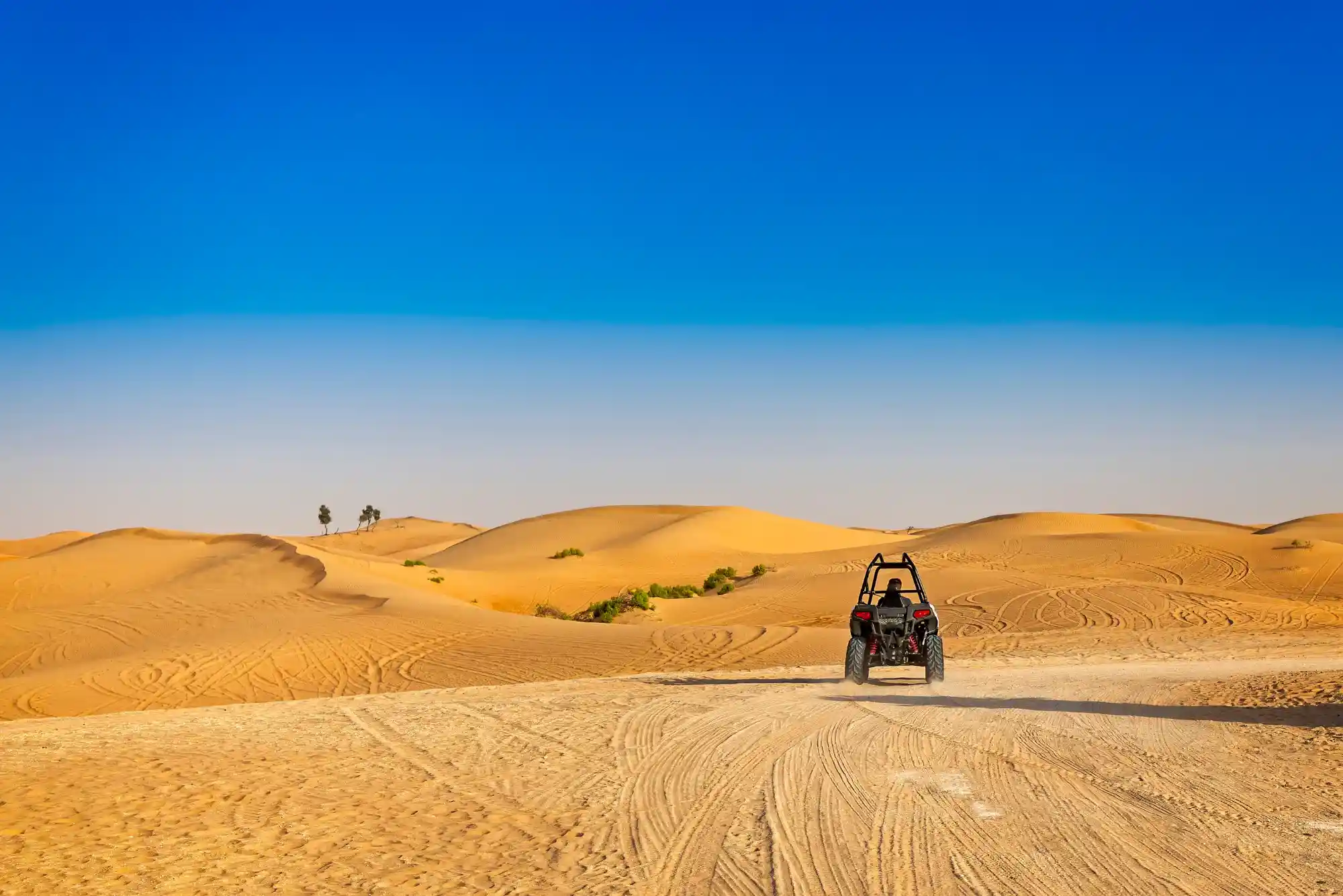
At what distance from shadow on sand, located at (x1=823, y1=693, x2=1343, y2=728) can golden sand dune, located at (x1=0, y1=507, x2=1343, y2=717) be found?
6037 mm

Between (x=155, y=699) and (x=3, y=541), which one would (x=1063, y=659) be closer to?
(x=155, y=699)

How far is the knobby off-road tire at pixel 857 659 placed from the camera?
48.8 ft

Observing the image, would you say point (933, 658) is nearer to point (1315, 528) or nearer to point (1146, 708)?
point (1146, 708)

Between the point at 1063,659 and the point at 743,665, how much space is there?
226 inches

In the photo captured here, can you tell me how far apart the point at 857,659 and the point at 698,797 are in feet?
23.1

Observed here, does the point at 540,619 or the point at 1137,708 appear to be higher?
the point at 540,619

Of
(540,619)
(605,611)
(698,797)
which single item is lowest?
(698,797)

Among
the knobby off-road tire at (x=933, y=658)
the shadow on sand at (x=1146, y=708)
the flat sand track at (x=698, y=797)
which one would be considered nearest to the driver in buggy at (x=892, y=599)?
the knobby off-road tire at (x=933, y=658)

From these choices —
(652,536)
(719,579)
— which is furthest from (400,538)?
(719,579)

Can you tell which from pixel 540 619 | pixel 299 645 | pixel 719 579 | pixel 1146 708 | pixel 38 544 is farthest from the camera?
pixel 38 544

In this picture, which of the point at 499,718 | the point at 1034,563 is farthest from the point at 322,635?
the point at 1034,563

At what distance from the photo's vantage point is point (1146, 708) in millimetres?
12562

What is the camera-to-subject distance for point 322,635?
2334 centimetres

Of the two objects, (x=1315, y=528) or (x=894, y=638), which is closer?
(x=894, y=638)
